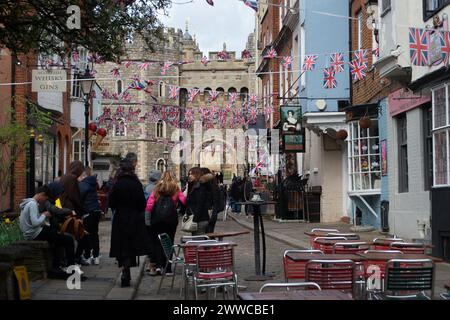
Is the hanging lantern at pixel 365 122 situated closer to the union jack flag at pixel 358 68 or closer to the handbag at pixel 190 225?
the union jack flag at pixel 358 68

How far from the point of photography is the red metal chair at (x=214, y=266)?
8.74 meters

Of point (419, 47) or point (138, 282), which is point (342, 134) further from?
point (138, 282)

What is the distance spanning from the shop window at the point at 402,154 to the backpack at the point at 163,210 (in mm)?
8517

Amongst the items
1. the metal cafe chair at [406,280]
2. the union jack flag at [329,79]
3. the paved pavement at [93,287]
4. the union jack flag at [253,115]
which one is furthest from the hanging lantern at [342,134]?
the union jack flag at [253,115]

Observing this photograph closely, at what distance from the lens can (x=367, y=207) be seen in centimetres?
2200

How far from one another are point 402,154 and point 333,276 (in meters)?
12.9

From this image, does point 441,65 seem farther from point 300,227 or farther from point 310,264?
point 300,227

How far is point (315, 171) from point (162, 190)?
1680cm

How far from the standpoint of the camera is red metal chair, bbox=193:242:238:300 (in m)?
8.74

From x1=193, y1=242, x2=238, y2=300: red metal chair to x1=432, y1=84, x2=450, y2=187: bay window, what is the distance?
6609 millimetres

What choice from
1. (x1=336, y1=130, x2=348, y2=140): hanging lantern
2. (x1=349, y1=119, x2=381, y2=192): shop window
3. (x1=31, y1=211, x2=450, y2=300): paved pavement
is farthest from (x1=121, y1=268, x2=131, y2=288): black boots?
(x1=336, y1=130, x2=348, y2=140): hanging lantern

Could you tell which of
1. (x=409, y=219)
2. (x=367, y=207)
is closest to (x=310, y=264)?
(x=409, y=219)

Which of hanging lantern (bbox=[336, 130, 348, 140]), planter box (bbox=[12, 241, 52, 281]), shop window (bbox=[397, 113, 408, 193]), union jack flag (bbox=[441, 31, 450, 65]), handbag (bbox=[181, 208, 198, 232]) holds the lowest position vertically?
planter box (bbox=[12, 241, 52, 281])

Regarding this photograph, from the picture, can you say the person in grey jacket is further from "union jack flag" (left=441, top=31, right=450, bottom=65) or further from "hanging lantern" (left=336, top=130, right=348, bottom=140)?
"hanging lantern" (left=336, top=130, right=348, bottom=140)
